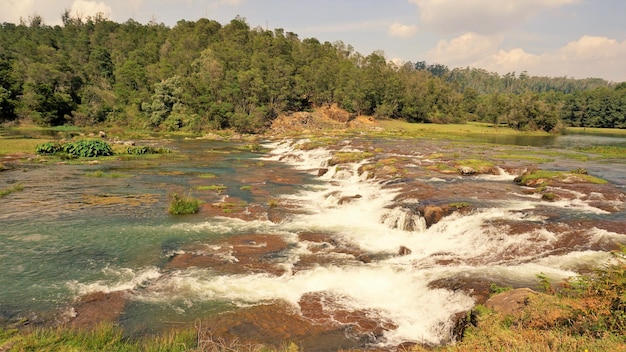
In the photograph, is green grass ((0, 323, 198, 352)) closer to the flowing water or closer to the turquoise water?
the flowing water

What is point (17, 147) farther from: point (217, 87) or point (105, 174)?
point (217, 87)

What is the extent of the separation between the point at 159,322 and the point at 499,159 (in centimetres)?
3889

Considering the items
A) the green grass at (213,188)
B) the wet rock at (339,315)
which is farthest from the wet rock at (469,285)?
the green grass at (213,188)

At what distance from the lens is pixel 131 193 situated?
2780 cm

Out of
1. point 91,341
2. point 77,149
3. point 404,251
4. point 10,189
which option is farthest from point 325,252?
point 77,149

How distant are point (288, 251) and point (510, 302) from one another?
1007 centimetres

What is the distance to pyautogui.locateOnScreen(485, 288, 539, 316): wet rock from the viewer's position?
9680 mm

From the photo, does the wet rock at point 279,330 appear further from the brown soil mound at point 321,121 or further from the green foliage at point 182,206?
the brown soil mound at point 321,121

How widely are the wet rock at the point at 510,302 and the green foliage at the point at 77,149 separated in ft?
152

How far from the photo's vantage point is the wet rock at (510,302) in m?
9.68

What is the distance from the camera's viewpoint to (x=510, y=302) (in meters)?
10.2

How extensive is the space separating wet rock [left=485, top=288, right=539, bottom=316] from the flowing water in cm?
124

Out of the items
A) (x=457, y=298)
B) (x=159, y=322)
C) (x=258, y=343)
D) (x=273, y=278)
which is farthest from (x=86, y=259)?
(x=457, y=298)

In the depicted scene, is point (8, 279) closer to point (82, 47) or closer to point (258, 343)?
point (258, 343)
